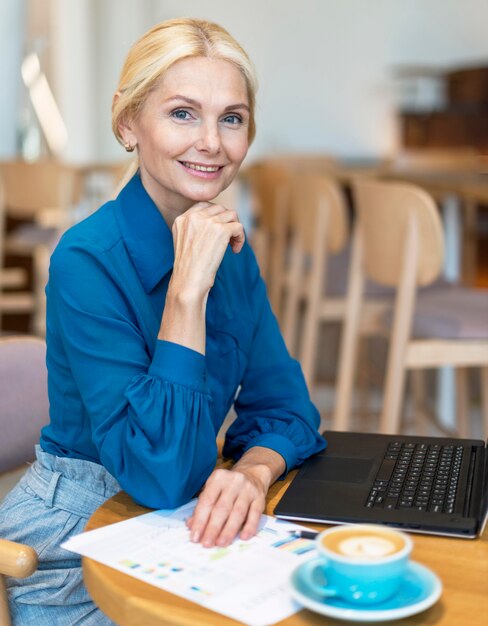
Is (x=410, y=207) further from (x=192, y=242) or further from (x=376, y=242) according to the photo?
(x=192, y=242)

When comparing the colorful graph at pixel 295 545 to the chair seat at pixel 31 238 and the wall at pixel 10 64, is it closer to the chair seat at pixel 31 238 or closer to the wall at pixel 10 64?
the chair seat at pixel 31 238

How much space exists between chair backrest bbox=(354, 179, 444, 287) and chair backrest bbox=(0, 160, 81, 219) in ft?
7.11

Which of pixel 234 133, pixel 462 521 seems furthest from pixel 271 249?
pixel 462 521

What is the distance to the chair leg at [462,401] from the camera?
122 inches

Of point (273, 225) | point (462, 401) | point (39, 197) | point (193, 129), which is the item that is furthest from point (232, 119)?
point (39, 197)

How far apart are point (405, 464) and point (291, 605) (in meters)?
0.40

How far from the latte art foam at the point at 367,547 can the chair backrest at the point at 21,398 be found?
0.78 meters

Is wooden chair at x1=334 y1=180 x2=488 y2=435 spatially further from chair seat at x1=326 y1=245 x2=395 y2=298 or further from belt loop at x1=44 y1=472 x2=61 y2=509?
belt loop at x1=44 y1=472 x2=61 y2=509

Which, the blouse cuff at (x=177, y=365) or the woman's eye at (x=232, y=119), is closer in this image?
the blouse cuff at (x=177, y=365)

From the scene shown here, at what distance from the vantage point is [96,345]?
118 centimetres

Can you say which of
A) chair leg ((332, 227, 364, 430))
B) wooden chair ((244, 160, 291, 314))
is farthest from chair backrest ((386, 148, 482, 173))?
chair leg ((332, 227, 364, 430))

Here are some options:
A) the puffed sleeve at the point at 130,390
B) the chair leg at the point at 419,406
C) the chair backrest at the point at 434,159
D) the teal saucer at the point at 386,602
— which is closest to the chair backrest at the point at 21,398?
the puffed sleeve at the point at 130,390

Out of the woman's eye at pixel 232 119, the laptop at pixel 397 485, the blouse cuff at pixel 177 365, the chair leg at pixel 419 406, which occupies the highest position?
the woman's eye at pixel 232 119

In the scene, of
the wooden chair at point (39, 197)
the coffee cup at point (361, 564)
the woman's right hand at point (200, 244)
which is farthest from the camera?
the wooden chair at point (39, 197)
